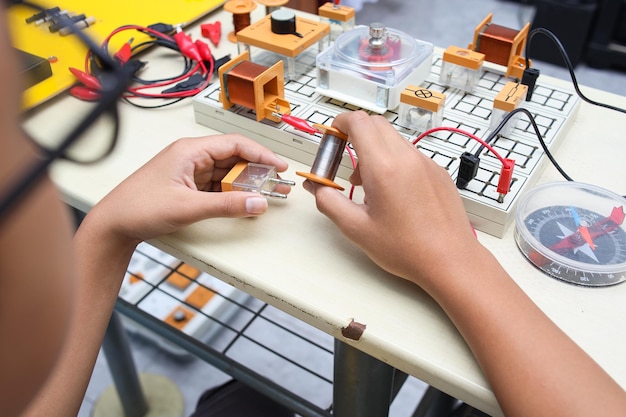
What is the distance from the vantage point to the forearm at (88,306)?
66cm

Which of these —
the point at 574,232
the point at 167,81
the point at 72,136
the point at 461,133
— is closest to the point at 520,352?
the point at 574,232

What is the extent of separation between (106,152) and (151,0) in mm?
933

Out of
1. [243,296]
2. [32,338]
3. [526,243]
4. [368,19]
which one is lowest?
[243,296]

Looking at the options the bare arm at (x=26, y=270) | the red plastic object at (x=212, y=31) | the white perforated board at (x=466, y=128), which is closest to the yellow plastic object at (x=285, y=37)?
the white perforated board at (x=466, y=128)

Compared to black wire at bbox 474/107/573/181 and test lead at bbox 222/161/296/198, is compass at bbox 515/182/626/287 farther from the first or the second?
test lead at bbox 222/161/296/198

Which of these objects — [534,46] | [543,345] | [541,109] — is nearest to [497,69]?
[541,109]

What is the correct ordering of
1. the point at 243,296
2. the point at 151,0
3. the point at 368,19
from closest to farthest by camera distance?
the point at 151,0 → the point at 243,296 → the point at 368,19

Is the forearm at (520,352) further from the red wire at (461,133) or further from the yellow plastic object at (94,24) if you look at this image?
the yellow plastic object at (94,24)

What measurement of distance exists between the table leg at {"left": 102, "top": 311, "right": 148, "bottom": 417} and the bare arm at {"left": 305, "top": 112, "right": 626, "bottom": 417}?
71 cm

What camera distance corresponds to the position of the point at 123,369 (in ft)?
4.03

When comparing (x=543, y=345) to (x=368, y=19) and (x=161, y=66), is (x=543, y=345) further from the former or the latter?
(x=368, y=19)

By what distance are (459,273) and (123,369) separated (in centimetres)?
92

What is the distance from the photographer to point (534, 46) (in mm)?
2391

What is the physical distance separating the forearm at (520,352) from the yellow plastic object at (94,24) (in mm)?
691
